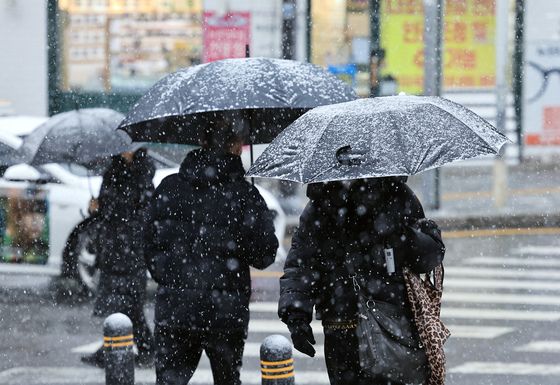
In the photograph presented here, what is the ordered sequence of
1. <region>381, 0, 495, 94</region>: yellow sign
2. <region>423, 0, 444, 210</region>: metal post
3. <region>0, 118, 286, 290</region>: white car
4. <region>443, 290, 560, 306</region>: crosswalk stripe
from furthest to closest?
1. <region>381, 0, 495, 94</region>: yellow sign
2. <region>423, 0, 444, 210</region>: metal post
3. <region>0, 118, 286, 290</region>: white car
4. <region>443, 290, 560, 306</region>: crosswalk stripe

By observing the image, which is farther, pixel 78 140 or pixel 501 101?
pixel 501 101

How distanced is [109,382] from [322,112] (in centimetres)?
230

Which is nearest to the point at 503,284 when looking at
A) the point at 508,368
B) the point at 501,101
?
the point at 508,368

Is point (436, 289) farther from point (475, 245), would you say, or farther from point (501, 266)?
point (475, 245)

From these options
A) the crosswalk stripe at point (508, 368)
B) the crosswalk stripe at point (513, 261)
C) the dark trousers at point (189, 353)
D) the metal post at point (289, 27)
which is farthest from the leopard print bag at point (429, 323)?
the metal post at point (289, 27)

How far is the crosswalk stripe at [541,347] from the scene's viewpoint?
8.77 meters

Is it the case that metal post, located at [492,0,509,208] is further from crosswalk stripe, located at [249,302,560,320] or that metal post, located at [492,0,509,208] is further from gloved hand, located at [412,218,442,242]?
gloved hand, located at [412,218,442,242]

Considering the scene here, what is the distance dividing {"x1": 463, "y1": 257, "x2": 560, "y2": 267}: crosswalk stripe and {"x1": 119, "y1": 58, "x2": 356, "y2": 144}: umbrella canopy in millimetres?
7448

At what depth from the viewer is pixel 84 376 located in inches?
321

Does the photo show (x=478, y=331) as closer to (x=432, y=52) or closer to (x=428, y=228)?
(x=428, y=228)

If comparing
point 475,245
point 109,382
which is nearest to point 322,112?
point 109,382

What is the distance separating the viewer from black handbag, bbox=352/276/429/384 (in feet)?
14.9

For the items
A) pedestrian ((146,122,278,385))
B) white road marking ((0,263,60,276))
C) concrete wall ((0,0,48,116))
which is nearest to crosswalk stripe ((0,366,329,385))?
pedestrian ((146,122,278,385))

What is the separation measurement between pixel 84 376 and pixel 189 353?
289 cm
